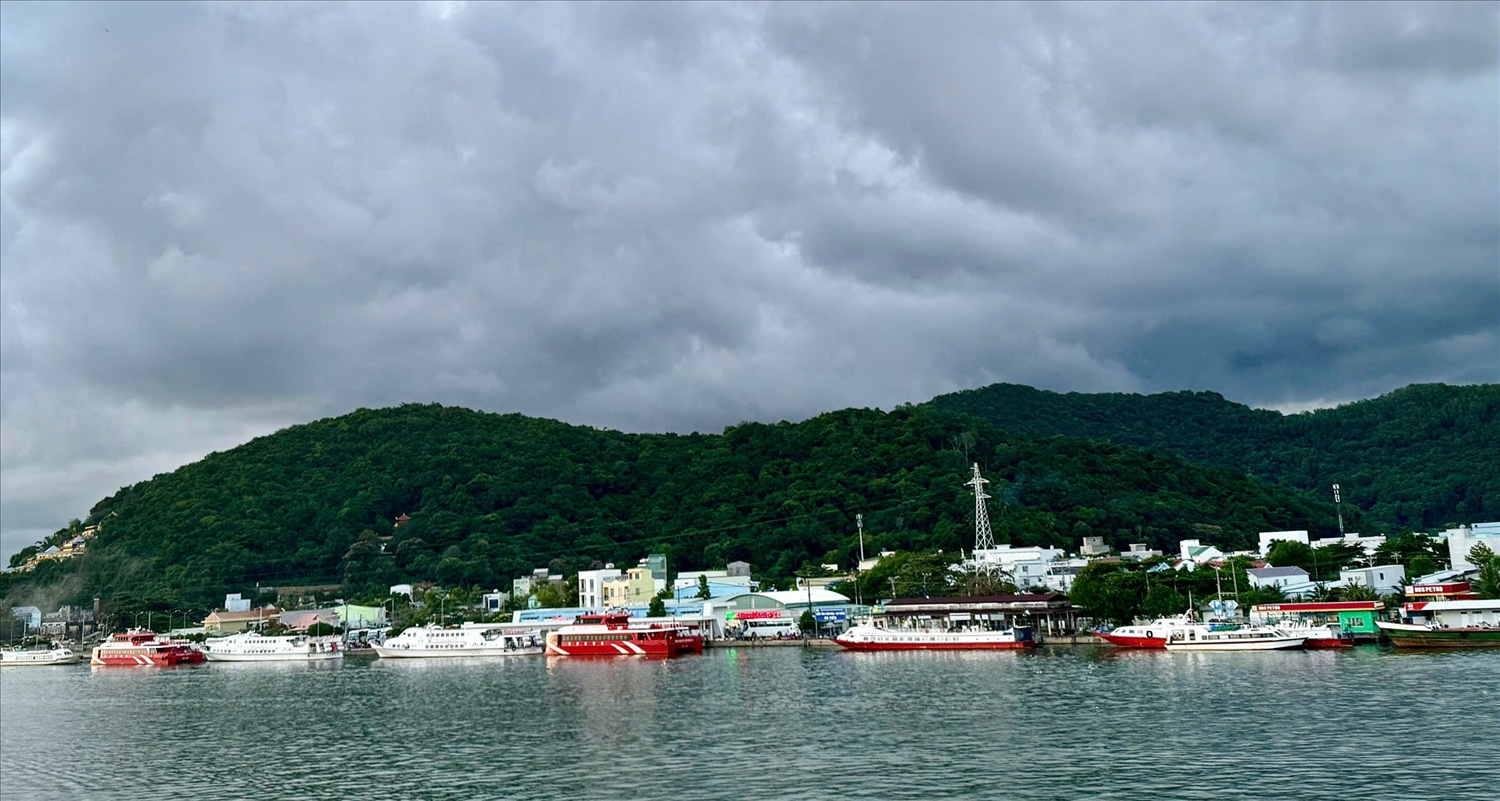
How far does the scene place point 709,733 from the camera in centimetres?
3800

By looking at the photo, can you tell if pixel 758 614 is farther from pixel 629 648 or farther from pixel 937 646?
pixel 937 646

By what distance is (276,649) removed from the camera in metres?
99.7

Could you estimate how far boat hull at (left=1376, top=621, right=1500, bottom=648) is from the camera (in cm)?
5716

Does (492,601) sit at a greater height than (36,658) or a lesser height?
greater

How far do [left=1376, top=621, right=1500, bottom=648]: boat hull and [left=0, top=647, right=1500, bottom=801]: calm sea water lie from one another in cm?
186

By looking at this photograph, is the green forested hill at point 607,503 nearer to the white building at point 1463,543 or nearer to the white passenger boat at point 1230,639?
the white building at point 1463,543

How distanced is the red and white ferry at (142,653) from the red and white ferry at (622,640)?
3932 centimetres

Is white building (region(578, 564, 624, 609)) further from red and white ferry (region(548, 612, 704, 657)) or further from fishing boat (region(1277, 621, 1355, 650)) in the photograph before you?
fishing boat (region(1277, 621, 1355, 650))

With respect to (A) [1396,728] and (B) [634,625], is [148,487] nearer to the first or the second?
(B) [634,625]

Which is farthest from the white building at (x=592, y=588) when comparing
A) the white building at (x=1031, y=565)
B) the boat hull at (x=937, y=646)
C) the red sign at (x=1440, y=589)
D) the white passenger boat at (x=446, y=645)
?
the red sign at (x=1440, y=589)

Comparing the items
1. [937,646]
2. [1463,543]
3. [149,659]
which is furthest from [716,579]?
[1463,543]

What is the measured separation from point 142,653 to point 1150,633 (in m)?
89.6

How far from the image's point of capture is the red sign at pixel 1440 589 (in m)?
63.6

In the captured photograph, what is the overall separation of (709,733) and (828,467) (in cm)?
12097
